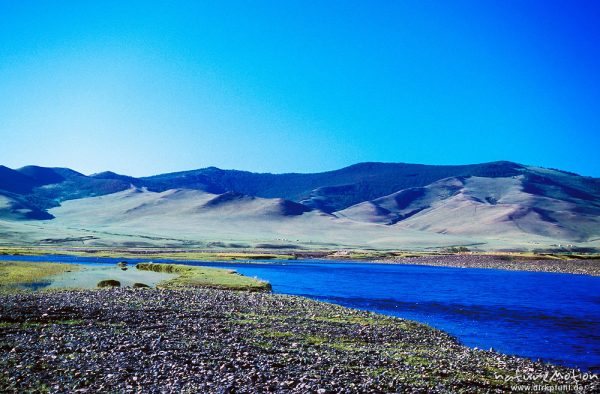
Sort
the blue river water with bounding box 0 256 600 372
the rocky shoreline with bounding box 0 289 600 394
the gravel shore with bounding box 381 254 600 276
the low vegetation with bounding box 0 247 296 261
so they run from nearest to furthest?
the rocky shoreline with bounding box 0 289 600 394 → the blue river water with bounding box 0 256 600 372 → the gravel shore with bounding box 381 254 600 276 → the low vegetation with bounding box 0 247 296 261

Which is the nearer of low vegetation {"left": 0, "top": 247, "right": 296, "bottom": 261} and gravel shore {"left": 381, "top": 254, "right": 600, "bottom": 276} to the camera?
gravel shore {"left": 381, "top": 254, "right": 600, "bottom": 276}

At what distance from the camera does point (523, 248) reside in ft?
609

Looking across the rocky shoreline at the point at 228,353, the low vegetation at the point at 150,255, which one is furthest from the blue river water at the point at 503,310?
the low vegetation at the point at 150,255

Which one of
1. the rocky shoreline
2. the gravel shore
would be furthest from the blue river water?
the gravel shore

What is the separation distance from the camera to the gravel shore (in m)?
93.8

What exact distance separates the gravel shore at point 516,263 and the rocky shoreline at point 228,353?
2984 inches

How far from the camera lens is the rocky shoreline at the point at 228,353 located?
50.1ft

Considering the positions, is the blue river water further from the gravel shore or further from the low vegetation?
the low vegetation

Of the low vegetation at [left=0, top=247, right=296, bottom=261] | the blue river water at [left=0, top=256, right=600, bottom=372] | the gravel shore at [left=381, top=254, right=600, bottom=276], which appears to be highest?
the gravel shore at [left=381, top=254, right=600, bottom=276]

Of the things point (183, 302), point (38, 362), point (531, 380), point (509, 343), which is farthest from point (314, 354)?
point (183, 302)

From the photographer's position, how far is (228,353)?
62.5ft

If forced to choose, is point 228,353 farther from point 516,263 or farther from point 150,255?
point 150,255

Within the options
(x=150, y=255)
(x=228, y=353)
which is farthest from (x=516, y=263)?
(x=228, y=353)

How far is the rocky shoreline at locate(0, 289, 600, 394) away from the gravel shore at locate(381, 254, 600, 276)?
75805mm
